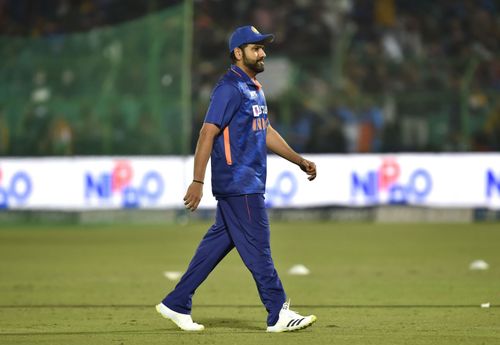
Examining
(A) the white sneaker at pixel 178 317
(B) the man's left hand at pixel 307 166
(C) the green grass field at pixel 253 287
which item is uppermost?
(B) the man's left hand at pixel 307 166

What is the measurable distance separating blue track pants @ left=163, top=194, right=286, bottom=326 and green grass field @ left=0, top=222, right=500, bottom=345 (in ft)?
0.81

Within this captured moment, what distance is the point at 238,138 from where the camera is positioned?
834 centimetres

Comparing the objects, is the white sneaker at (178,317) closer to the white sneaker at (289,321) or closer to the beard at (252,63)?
the white sneaker at (289,321)

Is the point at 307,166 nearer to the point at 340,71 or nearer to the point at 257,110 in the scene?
the point at 257,110

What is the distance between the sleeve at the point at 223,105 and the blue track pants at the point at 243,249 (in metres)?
0.56

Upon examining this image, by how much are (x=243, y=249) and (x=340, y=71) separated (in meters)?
21.2

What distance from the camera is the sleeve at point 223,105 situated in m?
8.22

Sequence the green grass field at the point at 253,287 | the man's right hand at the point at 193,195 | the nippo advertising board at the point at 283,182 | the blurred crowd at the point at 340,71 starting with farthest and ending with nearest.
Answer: the blurred crowd at the point at 340,71
the nippo advertising board at the point at 283,182
the green grass field at the point at 253,287
the man's right hand at the point at 193,195

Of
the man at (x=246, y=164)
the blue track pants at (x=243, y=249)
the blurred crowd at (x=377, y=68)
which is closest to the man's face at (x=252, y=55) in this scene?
the man at (x=246, y=164)

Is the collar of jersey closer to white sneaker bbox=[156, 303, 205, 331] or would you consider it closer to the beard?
the beard

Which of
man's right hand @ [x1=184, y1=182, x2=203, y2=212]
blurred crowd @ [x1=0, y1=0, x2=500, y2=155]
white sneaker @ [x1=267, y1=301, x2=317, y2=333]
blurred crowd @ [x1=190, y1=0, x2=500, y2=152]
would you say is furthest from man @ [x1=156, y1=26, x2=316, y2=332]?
blurred crowd @ [x1=190, y1=0, x2=500, y2=152]

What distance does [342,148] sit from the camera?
26.4m

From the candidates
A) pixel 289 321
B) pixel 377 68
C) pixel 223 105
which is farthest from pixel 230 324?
pixel 377 68

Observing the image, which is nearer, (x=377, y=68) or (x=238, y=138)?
(x=238, y=138)
